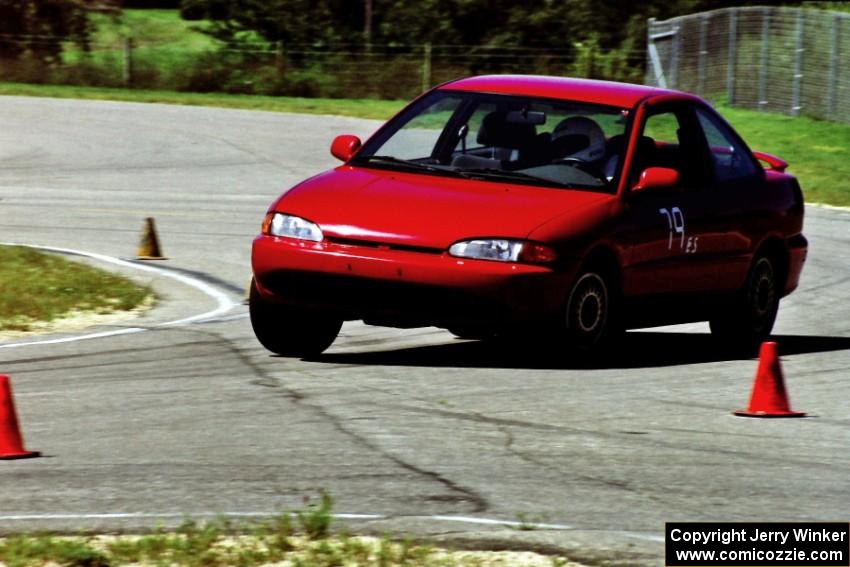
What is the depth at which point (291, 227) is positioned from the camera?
34.7 feet

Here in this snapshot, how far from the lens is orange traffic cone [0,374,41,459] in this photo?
786cm

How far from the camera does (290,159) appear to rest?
2983 cm

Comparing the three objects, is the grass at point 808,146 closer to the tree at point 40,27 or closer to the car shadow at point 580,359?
the car shadow at point 580,359

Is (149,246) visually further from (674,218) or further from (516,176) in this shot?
(674,218)

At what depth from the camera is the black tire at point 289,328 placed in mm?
10914

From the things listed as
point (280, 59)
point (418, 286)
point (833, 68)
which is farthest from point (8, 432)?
point (280, 59)

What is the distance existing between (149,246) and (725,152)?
656 centimetres

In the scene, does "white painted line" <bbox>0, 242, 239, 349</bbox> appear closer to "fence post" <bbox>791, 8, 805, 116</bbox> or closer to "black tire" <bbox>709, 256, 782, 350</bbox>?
"black tire" <bbox>709, 256, 782, 350</bbox>

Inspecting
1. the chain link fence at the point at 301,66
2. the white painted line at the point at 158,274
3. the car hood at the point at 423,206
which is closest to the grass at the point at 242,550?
the car hood at the point at 423,206

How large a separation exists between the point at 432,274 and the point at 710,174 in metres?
2.73

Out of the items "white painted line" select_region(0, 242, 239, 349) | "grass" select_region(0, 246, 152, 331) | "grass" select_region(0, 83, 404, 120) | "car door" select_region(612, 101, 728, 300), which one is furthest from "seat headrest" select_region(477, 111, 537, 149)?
"grass" select_region(0, 83, 404, 120)

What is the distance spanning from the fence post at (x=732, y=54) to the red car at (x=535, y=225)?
2677cm

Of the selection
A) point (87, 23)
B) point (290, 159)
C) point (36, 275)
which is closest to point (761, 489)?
point (36, 275)

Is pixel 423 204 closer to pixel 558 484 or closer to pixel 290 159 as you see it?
pixel 558 484
